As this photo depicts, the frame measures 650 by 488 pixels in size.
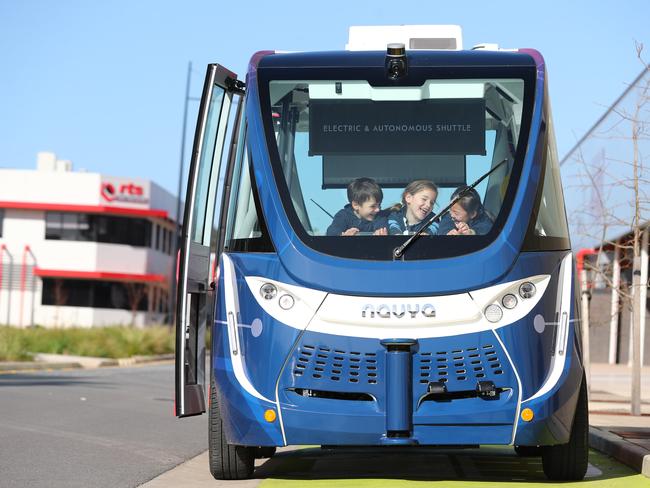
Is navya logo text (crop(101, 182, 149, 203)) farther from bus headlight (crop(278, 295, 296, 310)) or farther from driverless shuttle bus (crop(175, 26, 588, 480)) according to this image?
bus headlight (crop(278, 295, 296, 310))

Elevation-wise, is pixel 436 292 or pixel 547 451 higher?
pixel 436 292

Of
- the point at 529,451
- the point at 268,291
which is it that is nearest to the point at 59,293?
the point at 529,451

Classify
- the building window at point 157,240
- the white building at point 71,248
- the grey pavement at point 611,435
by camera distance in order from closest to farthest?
the grey pavement at point 611,435 → the white building at point 71,248 → the building window at point 157,240

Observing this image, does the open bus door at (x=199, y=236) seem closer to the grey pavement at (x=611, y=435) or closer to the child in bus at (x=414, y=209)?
the grey pavement at (x=611, y=435)

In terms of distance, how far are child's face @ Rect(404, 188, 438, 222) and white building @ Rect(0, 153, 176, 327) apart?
51.3 meters

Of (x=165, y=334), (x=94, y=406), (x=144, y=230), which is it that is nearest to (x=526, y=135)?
(x=94, y=406)

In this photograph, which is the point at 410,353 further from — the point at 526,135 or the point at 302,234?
the point at 526,135

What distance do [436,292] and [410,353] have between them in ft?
1.39

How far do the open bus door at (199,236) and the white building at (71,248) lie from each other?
50524mm

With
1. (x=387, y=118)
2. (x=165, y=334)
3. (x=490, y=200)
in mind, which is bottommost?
(x=165, y=334)

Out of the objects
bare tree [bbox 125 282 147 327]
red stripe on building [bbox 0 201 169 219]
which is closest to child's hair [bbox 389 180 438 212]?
bare tree [bbox 125 282 147 327]

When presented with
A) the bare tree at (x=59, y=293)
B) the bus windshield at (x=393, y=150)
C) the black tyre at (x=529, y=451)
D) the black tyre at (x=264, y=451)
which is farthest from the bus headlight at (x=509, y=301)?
the bare tree at (x=59, y=293)

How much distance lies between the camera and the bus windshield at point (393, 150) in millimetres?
8656

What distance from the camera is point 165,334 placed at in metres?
43.4
